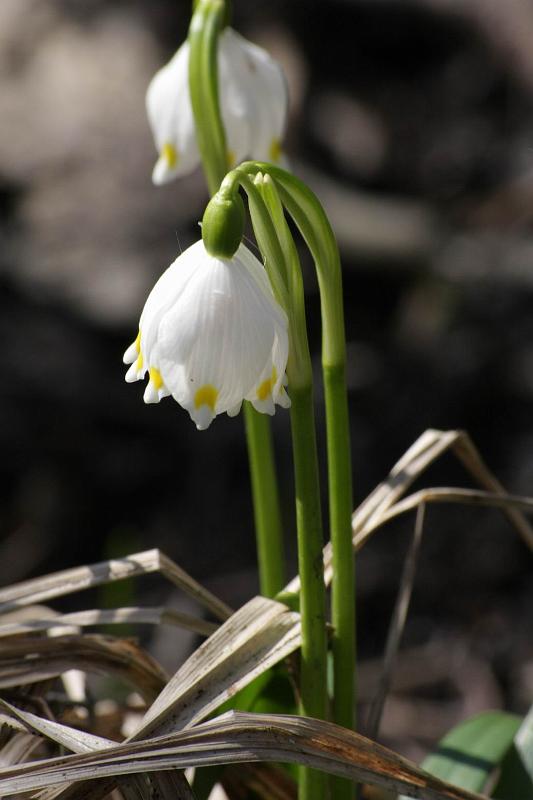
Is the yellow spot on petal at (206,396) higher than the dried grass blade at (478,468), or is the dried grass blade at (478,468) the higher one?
the yellow spot on petal at (206,396)

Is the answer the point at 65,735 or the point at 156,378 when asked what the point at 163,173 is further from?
the point at 65,735

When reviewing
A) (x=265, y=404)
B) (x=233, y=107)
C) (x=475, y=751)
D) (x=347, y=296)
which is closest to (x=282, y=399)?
(x=265, y=404)

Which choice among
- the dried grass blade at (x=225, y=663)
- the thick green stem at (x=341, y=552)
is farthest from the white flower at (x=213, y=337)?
the dried grass blade at (x=225, y=663)

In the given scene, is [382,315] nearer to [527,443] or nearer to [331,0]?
[527,443]

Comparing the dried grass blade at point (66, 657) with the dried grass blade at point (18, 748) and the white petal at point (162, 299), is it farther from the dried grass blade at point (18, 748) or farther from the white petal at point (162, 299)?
the white petal at point (162, 299)

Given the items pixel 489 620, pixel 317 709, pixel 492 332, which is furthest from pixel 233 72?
pixel 492 332

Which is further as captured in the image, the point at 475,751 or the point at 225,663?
the point at 475,751

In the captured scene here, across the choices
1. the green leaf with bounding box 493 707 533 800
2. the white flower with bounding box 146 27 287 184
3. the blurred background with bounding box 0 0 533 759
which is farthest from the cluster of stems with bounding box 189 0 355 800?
the blurred background with bounding box 0 0 533 759
